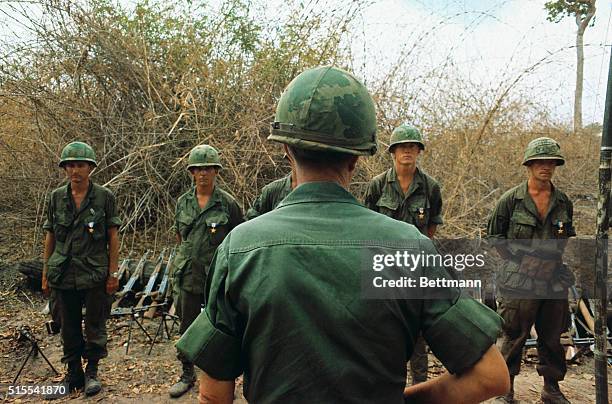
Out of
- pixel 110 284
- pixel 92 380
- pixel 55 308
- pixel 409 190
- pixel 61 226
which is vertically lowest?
pixel 92 380

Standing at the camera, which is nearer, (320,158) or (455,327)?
(455,327)

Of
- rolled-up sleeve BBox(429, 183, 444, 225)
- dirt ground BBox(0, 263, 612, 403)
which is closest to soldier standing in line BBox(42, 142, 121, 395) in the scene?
dirt ground BBox(0, 263, 612, 403)

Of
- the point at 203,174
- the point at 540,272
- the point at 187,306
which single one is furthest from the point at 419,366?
the point at 203,174

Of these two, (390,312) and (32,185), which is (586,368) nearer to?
(390,312)

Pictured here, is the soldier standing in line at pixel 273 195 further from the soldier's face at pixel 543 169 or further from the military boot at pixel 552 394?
the military boot at pixel 552 394

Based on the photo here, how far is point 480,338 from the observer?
1026mm

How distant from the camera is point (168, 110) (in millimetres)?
6930

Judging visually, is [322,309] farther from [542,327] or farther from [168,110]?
[168,110]

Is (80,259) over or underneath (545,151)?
underneath

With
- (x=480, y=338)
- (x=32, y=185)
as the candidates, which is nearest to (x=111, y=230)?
(x=480, y=338)

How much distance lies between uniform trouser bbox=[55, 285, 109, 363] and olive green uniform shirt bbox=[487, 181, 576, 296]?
3.27m

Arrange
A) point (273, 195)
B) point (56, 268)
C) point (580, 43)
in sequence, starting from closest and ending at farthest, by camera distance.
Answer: point (56, 268), point (273, 195), point (580, 43)

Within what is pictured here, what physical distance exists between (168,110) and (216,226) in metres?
3.53

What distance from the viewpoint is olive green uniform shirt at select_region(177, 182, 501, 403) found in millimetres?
1000
